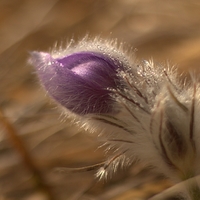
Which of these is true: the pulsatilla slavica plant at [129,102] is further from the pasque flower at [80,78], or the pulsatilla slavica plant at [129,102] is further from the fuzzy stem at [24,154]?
the fuzzy stem at [24,154]

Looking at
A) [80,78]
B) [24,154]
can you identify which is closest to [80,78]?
[80,78]

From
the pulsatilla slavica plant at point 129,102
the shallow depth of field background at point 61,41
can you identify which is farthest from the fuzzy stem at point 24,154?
the pulsatilla slavica plant at point 129,102

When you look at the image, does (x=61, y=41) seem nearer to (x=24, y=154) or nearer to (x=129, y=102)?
(x=24, y=154)

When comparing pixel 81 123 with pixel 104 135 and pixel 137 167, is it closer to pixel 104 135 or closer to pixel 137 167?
pixel 104 135

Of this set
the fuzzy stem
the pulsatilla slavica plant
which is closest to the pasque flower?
the pulsatilla slavica plant

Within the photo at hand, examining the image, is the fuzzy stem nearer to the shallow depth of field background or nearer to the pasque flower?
the shallow depth of field background

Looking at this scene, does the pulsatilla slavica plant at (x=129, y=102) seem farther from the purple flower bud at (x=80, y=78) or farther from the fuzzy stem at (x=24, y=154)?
the fuzzy stem at (x=24, y=154)

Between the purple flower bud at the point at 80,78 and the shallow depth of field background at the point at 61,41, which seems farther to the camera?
the shallow depth of field background at the point at 61,41
